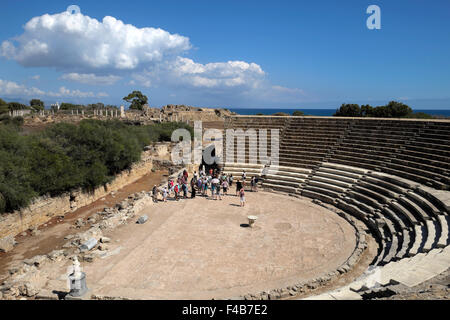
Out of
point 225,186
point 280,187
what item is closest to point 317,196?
point 280,187

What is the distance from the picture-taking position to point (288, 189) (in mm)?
20234

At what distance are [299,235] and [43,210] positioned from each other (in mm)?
13286

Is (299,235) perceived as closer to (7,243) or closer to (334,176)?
(334,176)

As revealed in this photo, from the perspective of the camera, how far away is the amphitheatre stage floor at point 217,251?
9773mm

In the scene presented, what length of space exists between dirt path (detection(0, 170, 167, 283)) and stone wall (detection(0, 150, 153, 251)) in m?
0.32

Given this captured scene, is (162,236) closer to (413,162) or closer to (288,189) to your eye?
(288,189)

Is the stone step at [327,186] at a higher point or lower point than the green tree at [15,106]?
lower

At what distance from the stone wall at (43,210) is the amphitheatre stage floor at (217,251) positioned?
5132 millimetres

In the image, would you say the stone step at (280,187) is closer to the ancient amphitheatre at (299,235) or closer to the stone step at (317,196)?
the ancient amphitheatre at (299,235)

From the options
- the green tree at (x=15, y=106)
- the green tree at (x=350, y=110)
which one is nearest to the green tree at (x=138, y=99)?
the green tree at (x=15, y=106)

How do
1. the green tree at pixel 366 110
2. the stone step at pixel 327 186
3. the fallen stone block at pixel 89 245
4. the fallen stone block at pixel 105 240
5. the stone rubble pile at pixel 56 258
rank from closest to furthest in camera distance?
the stone rubble pile at pixel 56 258
the fallen stone block at pixel 89 245
the fallen stone block at pixel 105 240
the stone step at pixel 327 186
the green tree at pixel 366 110

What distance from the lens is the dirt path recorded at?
504 inches

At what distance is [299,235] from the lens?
13656mm

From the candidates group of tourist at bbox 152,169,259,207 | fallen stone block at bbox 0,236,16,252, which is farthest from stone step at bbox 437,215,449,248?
fallen stone block at bbox 0,236,16,252
